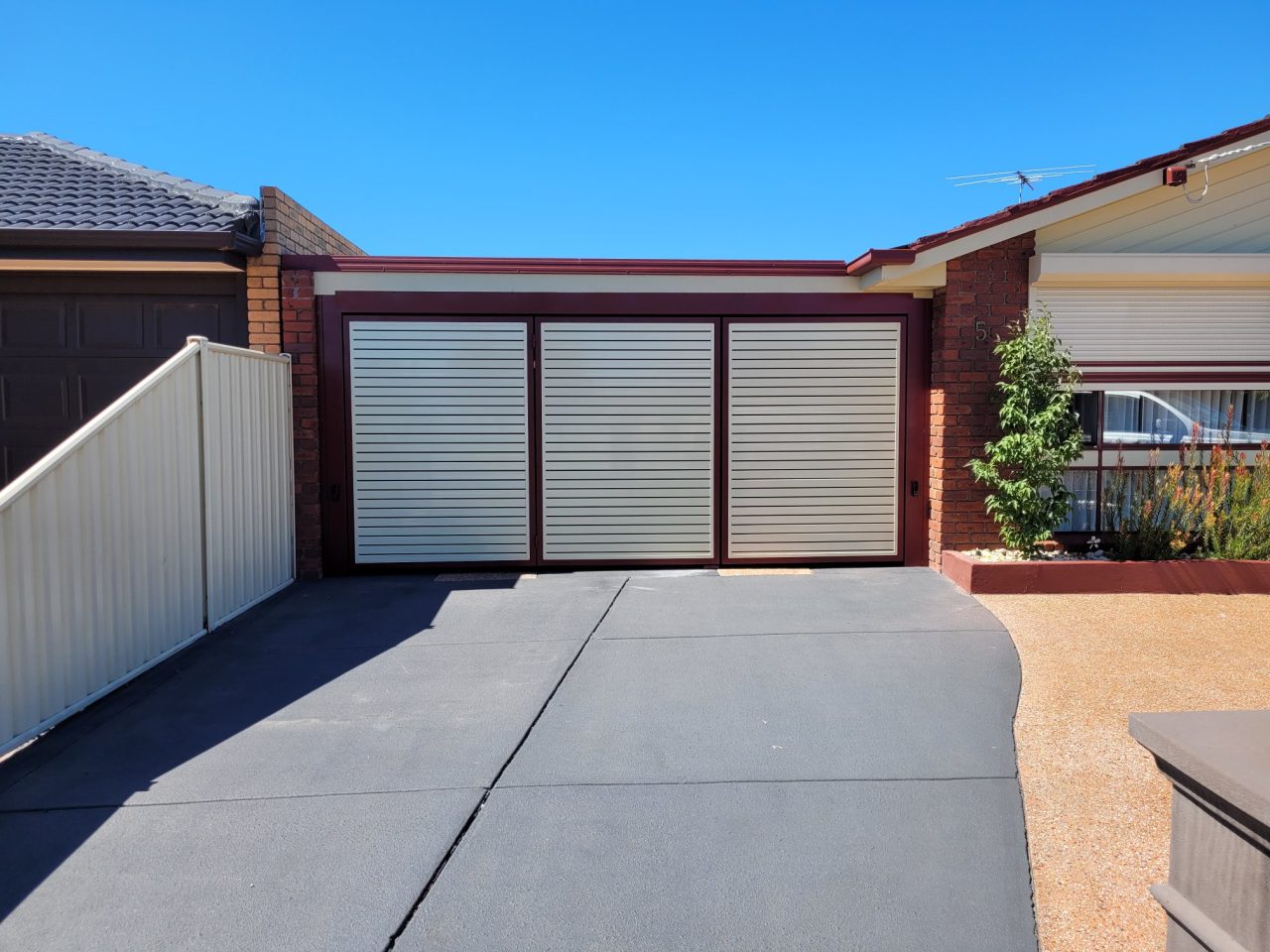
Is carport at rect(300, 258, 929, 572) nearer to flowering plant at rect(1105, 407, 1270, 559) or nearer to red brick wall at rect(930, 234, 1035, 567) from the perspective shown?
red brick wall at rect(930, 234, 1035, 567)

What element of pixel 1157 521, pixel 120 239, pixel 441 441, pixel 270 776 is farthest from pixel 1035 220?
pixel 120 239

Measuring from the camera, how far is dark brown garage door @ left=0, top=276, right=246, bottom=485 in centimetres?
796

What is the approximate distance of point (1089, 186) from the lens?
7648mm

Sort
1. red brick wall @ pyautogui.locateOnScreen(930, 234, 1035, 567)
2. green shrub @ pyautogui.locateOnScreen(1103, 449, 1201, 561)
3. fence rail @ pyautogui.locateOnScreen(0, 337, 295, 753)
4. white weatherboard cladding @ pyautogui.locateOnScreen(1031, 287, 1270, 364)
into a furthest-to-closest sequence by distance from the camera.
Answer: white weatherboard cladding @ pyautogui.locateOnScreen(1031, 287, 1270, 364)
red brick wall @ pyautogui.locateOnScreen(930, 234, 1035, 567)
green shrub @ pyautogui.locateOnScreen(1103, 449, 1201, 561)
fence rail @ pyautogui.locateOnScreen(0, 337, 295, 753)

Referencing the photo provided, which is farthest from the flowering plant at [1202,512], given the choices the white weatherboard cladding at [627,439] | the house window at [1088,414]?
the white weatherboard cladding at [627,439]

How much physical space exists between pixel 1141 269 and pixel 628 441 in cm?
489

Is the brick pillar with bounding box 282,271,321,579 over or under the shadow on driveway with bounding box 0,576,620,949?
over

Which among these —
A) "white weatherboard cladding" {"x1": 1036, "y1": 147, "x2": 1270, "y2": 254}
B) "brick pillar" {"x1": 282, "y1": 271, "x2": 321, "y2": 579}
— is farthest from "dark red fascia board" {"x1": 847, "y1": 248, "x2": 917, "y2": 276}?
"brick pillar" {"x1": 282, "y1": 271, "x2": 321, "y2": 579}

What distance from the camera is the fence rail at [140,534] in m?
4.34

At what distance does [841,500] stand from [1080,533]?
7.33 ft

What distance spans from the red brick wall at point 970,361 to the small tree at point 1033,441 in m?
0.36

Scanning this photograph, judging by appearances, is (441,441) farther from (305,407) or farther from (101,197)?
(101,197)

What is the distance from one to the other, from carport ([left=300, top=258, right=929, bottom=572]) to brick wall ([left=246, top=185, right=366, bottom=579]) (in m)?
0.14

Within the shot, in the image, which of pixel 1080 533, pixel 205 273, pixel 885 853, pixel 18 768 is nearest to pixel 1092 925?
pixel 885 853
